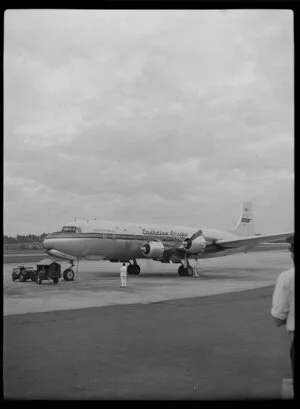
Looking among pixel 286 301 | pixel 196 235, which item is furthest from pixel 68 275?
pixel 286 301

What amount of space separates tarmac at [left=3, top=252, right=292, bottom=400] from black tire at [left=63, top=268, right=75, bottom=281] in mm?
7107

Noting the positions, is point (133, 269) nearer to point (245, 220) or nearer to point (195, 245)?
point (195, 245)

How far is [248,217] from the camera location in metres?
31.0

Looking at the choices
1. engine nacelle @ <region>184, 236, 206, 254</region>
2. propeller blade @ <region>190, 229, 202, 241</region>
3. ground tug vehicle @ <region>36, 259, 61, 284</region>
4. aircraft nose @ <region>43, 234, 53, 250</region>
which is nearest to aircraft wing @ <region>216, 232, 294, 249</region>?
propeller blade @ <region>190, 229, 202, 241</region>

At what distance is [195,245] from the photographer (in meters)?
23.3

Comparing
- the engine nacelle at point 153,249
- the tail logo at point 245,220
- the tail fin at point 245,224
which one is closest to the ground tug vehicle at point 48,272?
the engine nacelle at point 153,249

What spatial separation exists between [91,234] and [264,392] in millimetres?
16960

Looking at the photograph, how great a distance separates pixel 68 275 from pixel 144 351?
513 inches

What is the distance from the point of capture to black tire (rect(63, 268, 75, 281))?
18.8 meters

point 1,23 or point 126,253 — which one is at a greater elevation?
point 1,23

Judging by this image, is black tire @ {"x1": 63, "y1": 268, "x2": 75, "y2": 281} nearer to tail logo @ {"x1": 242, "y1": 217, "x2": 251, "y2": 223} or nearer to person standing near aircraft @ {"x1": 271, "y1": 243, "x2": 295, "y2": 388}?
tail logo @ {"x1": 242, "y1": 217, "x2": 251, "y2": 223}

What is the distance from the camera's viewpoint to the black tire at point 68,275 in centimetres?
1883
